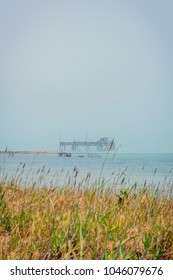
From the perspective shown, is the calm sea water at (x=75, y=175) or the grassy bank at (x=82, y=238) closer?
the grassy bank at (x=82, y=238)

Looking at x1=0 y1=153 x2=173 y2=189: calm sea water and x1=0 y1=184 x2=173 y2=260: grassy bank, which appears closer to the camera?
x1=0 y1=184 x2=173 y2=260: grassy bank

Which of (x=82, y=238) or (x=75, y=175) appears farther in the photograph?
(x=75, y=175)

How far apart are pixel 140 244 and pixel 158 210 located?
1.66m
